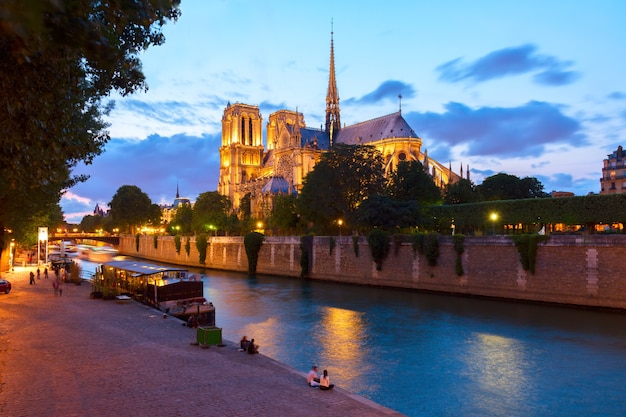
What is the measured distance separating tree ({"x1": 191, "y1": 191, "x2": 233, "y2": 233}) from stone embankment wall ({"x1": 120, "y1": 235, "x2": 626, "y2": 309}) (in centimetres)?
2926

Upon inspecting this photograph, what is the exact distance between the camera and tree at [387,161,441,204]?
5725 centimetres

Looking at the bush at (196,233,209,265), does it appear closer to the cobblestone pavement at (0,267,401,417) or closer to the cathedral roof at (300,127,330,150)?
the cathedral roof at (300,127,330,150)

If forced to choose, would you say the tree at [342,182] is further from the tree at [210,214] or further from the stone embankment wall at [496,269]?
the tree at [210,214]

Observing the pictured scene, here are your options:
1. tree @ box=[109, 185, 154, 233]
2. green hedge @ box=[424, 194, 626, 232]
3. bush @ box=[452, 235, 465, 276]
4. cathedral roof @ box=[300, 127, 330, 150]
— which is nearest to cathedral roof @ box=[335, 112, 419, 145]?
cathedral roof @ box=[300, 127, 330, 150]

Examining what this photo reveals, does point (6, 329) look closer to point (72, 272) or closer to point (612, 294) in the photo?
point (72, 272)

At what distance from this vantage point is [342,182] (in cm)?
5247

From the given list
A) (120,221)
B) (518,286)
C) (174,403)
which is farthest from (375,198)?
(120,221)

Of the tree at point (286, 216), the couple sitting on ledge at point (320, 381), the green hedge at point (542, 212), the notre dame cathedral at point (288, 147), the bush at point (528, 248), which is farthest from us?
the notre dame cathedral at point (288, 147)

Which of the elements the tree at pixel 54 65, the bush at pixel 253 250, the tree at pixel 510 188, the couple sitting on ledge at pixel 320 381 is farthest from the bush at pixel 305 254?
the tree at pixel 54 65

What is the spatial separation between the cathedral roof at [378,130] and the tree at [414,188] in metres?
28.6

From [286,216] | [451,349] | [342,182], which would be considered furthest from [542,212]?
[286,216]

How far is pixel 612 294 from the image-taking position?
2752cm

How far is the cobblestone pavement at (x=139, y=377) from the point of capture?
11086 millimetres

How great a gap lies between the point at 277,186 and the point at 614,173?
164 ft
